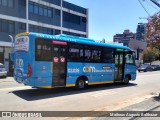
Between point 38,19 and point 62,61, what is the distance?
1030 inches

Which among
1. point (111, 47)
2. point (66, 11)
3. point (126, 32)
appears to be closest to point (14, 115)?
point (111, 47)

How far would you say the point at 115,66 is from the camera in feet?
58.8

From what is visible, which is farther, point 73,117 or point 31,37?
point 31,37

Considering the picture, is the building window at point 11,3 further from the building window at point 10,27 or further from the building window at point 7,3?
the building window at point 10,27

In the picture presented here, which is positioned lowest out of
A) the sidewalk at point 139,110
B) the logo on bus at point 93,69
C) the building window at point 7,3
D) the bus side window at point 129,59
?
the sidewalk at point 139,110

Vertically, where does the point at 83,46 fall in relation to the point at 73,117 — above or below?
above

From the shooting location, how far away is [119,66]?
18.4 meters

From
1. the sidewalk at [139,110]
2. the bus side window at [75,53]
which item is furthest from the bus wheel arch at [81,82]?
the sidewalk at [139,110]

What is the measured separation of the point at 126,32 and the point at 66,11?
266 ft

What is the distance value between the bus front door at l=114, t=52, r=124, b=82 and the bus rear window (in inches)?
245

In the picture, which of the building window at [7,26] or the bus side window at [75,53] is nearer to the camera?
the bus side window at [75,53]

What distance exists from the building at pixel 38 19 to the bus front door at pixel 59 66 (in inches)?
670

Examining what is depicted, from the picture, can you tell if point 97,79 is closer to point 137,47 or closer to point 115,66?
point 115,66

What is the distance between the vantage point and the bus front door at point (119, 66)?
59.4 feet
